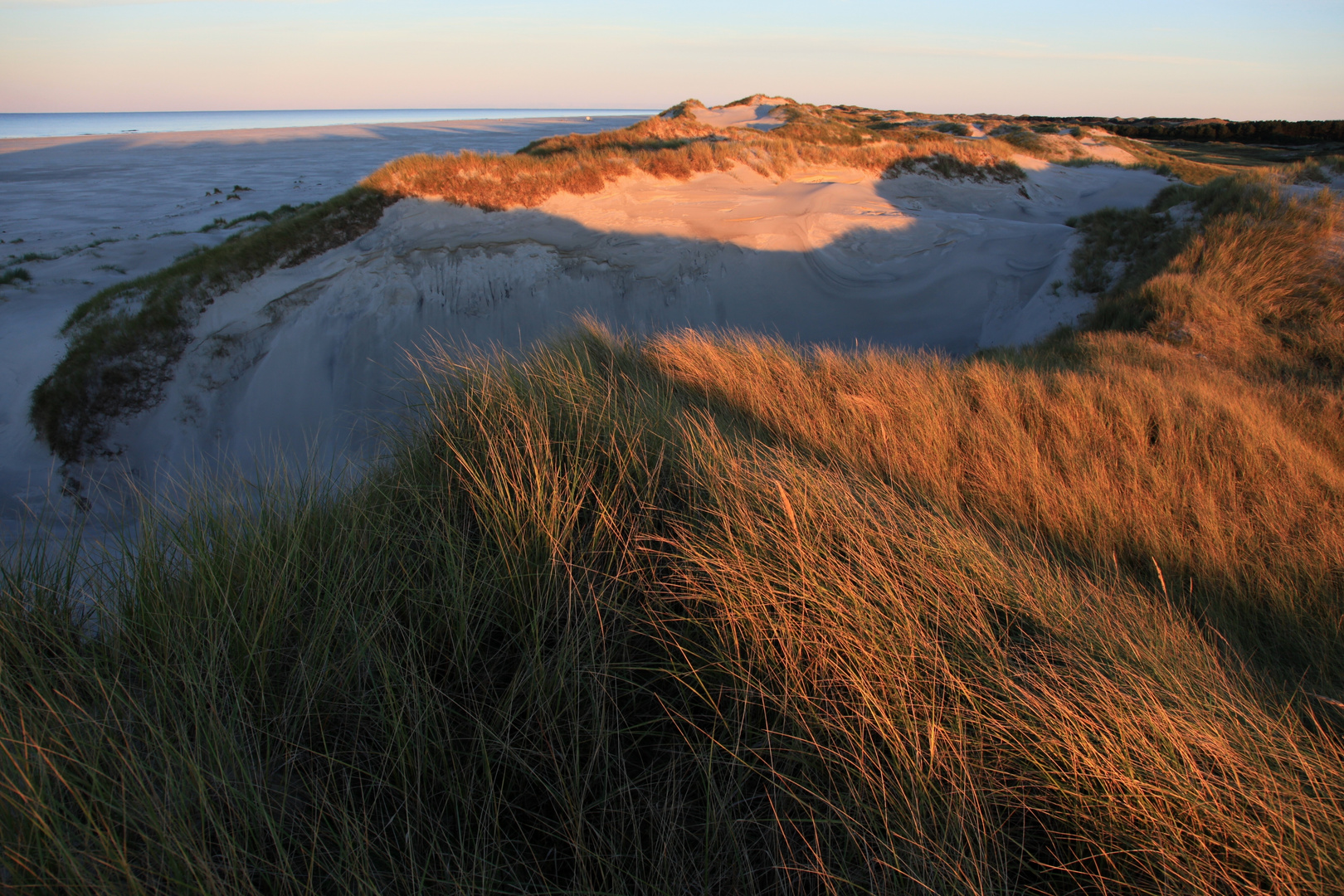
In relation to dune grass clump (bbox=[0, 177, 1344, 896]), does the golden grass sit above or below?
above

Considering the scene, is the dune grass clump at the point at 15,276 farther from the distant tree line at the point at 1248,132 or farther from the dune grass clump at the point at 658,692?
the distant tree line at the point at 1248,132

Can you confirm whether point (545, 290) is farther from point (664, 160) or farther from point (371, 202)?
point (664, 160)

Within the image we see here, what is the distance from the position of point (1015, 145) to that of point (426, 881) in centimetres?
2696

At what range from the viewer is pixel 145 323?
25.6 feet

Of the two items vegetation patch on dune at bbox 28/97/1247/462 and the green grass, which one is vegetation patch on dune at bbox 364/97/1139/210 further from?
the green grass

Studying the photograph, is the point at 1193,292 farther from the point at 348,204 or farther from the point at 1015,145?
the point at 1015,145

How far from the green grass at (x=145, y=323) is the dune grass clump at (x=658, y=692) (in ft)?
22.5

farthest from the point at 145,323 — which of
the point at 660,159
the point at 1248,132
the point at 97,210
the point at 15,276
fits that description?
the point at 1248,132

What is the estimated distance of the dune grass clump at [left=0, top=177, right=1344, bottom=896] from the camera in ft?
4.46

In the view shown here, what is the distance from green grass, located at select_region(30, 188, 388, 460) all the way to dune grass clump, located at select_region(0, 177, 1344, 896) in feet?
22.5

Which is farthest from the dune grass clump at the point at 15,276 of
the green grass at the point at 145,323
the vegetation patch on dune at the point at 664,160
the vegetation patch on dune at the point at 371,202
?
the vegetation patch on dune at the point at 664,160

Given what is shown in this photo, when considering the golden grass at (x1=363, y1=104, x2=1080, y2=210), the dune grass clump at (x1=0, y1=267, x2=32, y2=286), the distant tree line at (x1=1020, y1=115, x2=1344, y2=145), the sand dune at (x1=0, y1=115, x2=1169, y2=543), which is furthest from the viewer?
the distant tree line at (x1=1020, y1=115, x2=1344, y2=145)

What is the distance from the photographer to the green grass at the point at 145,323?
715 centimetres

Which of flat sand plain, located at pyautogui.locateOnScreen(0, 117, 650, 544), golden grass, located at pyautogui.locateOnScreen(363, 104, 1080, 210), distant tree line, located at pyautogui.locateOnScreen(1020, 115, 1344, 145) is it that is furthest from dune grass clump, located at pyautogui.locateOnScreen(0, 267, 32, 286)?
distant tree line, located at pyautogui.locateOnScreen(1020, 115, 1344, 145)
